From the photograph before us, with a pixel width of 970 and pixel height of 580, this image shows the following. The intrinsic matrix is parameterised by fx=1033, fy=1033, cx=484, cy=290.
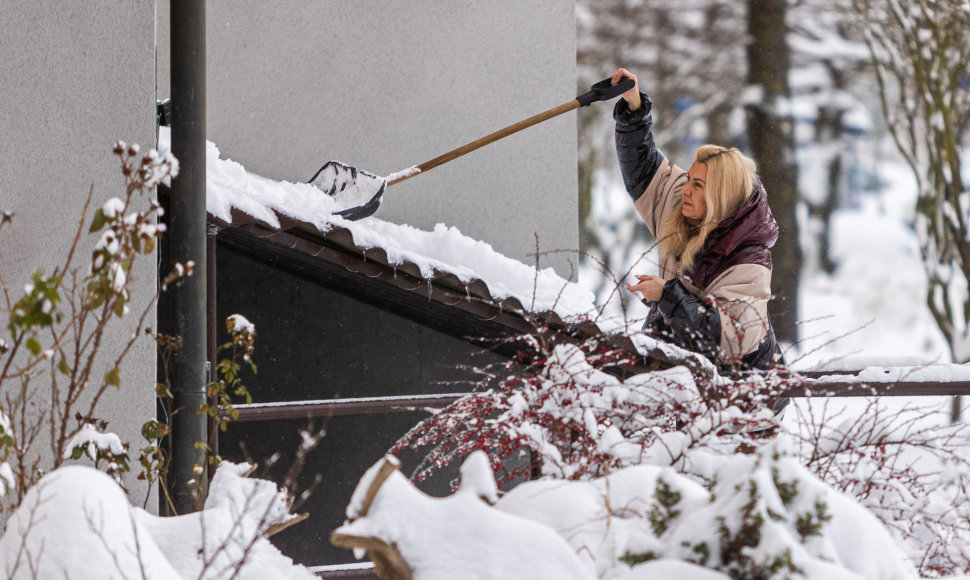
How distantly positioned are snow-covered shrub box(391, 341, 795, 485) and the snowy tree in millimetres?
8981

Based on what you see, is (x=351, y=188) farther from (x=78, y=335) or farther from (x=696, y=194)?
(x=78, y=335)

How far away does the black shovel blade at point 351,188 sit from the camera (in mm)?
4035

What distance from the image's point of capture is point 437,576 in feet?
4.66

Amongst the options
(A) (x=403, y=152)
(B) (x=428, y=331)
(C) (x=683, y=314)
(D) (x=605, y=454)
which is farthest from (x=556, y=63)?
(D) (x=605, y=454)

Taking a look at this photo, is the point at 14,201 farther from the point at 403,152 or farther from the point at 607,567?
the point at 403,152

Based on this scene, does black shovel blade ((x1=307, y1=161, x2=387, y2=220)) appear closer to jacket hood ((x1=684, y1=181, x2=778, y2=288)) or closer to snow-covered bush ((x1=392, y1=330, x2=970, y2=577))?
jacket hood ((x1=684, y1=181, x2=778, y2=288))

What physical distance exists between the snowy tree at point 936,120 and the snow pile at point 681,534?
991 cm

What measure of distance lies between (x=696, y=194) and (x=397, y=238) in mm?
1847

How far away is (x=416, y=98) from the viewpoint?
5.40m

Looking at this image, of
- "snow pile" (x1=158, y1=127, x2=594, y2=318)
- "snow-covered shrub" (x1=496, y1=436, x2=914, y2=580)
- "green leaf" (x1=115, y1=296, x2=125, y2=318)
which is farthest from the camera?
"snow pile" (x1=158, y1=127, x2=594, y2=318)

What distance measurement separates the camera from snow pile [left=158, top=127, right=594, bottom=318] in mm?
3100

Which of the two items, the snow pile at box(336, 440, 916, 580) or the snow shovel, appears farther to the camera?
the snow shovel

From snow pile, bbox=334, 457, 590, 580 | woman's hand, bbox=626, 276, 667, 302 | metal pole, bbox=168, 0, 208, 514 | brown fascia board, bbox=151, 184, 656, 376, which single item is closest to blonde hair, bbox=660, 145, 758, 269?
woman's hand, bbox=626, 276, 667, 302

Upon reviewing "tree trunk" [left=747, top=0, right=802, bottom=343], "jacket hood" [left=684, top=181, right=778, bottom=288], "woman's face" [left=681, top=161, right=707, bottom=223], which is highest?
"tree trunk" [left=747, top=0, right=802, bottom=343]
